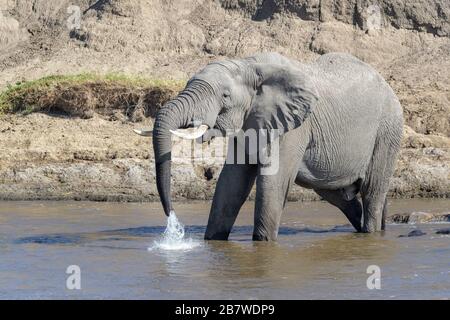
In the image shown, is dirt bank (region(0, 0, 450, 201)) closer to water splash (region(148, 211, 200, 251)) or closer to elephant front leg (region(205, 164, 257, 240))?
water splash (region(148, 211, 200, 251))

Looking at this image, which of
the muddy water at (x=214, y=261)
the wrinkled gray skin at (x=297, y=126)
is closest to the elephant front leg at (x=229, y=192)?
the wrinkled gray skin at (x=297, y=126)

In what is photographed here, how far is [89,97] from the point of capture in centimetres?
2278

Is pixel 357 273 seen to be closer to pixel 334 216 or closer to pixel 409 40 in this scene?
pixel 334 216

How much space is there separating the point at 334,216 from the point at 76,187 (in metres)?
4.75

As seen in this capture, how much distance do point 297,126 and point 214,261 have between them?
2092mm

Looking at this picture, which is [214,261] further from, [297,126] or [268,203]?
[297,126]

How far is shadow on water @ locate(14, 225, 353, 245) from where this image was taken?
1316 centimetres

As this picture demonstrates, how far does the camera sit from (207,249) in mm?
12344

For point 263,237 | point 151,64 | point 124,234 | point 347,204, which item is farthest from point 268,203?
point 151,64

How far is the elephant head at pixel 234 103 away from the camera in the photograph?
11.5m

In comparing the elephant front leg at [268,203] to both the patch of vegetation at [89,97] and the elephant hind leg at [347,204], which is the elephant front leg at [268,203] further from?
the patch of vegetation at [89,97]

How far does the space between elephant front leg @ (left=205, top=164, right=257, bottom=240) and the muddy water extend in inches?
10.2

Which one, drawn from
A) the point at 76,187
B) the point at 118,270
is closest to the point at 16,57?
the point at 76,187

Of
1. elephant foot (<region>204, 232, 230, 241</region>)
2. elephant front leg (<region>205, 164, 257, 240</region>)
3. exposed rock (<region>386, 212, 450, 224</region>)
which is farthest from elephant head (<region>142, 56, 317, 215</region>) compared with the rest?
exposed rock (<region>386, 212, 450, 224</region>)
